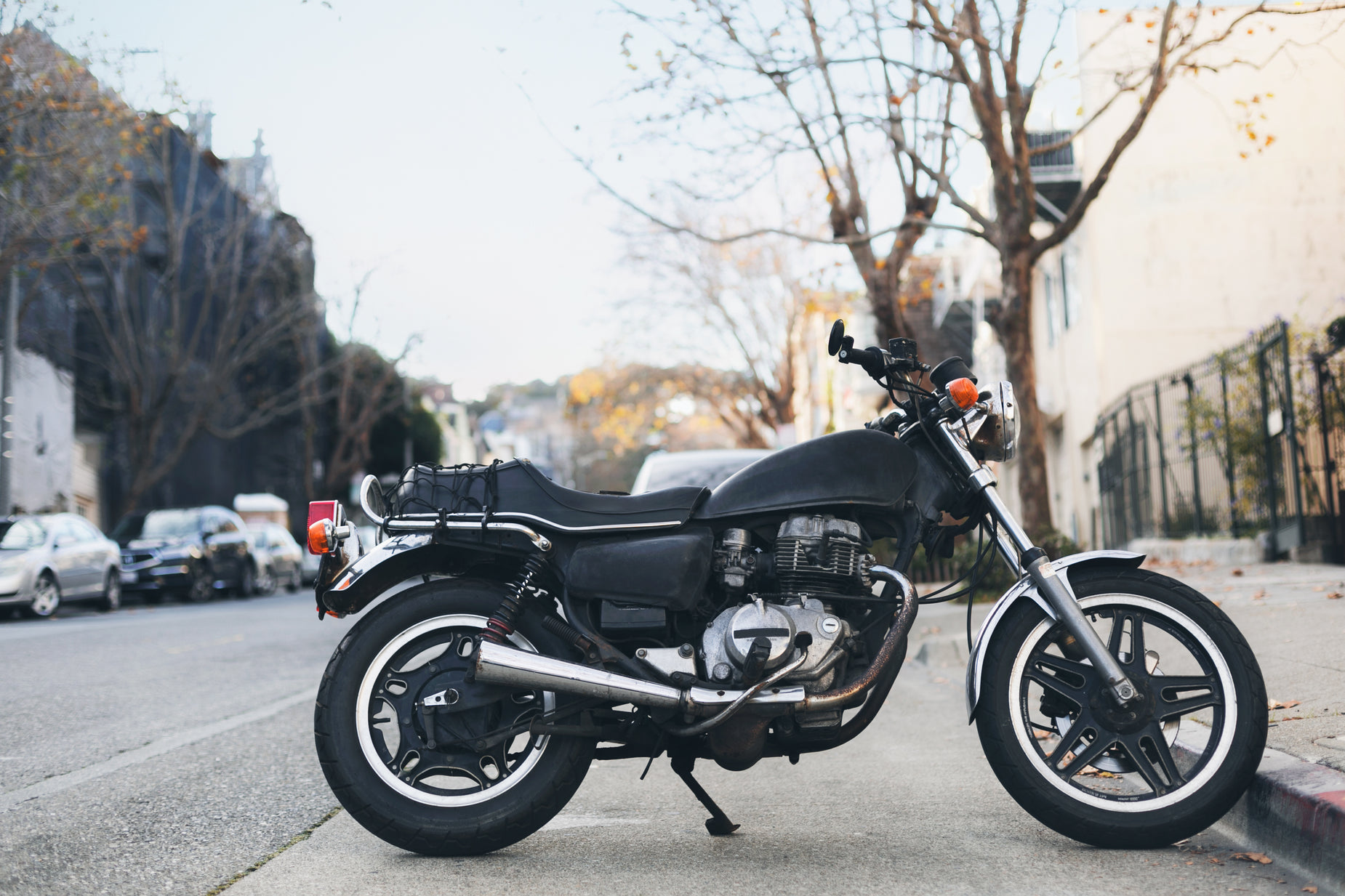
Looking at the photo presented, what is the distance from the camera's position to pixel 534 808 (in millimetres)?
4012

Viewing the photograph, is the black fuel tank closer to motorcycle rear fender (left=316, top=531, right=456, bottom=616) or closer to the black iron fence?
motorcycle rear fender (left=316, top=531, right=456, bottom=616)

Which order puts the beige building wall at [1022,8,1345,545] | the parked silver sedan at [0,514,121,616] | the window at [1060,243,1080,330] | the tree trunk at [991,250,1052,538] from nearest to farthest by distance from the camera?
the tree trunk at [991,250,1052,538]
the parked silver sedan at [0,514,121,616]
the beige building wall at [1022,8,1345,545]
the window at [1060,243,1080,330]

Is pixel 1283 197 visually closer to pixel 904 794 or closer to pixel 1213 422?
pixel 1213 422

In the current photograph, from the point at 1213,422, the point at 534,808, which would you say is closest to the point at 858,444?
the point at 534,808

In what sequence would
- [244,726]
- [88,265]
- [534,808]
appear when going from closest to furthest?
1. [534,808]
2. [244,726]
3. [88,265]

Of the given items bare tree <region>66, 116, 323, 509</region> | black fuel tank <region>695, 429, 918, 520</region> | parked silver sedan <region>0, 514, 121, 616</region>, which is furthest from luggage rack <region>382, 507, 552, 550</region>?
bare tree <region>66, 116, 323, 509</region>

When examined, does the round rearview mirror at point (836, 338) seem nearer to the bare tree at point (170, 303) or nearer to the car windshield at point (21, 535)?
the car windshield at point (21, 535)

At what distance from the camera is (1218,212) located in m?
21.1

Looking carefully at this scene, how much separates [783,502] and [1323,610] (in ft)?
18.4

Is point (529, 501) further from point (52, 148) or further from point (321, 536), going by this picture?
point (52, 148)

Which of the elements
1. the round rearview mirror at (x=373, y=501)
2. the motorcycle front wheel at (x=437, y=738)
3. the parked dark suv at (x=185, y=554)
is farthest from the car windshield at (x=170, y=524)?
the motorcycle front wheel at (x=437, y=738)

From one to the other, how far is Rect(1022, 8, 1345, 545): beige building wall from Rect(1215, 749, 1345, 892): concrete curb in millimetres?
17923

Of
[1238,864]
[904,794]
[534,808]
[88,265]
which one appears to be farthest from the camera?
[88,265]

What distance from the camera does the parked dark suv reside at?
23.5 m
